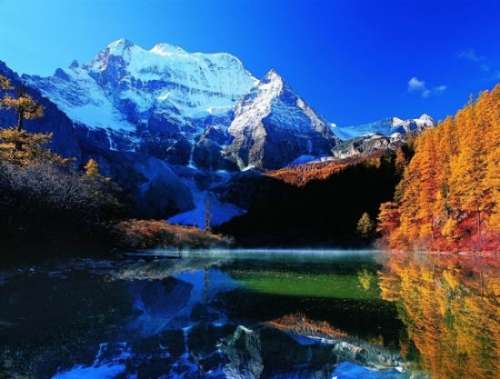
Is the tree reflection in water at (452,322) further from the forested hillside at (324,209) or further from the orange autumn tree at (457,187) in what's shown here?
the forested hillside at (324,209)

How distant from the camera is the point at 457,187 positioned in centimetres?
5109

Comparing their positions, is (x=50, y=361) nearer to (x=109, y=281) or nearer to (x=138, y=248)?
(x=109, y=281)

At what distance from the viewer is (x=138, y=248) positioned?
6875 centimetres

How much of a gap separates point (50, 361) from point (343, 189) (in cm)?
13699

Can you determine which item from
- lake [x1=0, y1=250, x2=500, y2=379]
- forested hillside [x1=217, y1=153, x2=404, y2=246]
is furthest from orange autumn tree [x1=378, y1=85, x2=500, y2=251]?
lake [x1=0, y1=250, x2=500, y2=379]

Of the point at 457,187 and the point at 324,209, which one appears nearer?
the point at 457,187

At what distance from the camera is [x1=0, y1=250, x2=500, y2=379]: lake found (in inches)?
341

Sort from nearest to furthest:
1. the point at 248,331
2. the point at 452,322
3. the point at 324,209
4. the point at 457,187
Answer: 1. the point at 248,331
2. the point at 452,322
3. the point at 457,187
4. the point at 324,209

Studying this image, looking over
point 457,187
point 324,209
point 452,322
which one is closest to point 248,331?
point 452,322

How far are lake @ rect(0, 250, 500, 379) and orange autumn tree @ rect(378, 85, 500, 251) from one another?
2819 centimetres

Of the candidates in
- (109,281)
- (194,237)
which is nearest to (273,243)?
(194,237)

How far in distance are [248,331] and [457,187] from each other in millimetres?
46002

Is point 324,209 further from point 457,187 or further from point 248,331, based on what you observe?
point 248,331

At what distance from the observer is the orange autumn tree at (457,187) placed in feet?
151
